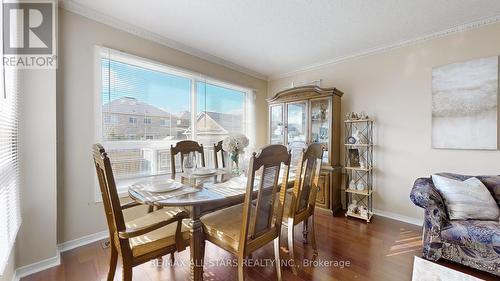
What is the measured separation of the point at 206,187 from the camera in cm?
170

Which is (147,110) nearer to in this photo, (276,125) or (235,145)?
(235,145)

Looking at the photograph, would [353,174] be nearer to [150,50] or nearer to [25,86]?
[150,50]

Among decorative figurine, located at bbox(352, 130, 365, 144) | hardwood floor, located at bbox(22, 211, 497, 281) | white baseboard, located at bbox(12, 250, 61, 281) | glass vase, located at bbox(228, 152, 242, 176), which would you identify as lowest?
hardwood floor, located at bbox(22, 211, 497, 281)

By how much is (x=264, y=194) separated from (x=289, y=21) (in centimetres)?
195

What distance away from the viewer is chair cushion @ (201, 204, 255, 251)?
4.75ft

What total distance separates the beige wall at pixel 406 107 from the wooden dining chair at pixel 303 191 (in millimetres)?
1616

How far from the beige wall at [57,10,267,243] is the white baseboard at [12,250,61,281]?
0.27 metres

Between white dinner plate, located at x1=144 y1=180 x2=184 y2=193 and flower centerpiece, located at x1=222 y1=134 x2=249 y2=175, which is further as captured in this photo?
flower centerpiece, located at x1=222 y1=134 x2=249 y2=175

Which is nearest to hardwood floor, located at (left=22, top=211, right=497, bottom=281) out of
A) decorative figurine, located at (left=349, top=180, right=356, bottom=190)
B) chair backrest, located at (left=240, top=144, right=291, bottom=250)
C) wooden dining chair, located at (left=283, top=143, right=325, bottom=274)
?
wooden dining chair, located at (left=283, top=143, right=325, bottom=274)

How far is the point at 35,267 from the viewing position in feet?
5.75

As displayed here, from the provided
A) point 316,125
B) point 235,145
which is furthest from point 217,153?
point 316,125

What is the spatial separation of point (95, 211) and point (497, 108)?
14.5ft

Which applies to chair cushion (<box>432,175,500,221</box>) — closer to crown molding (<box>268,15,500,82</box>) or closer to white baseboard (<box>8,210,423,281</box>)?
white baseboard (<box>8,210,423,281</box>)

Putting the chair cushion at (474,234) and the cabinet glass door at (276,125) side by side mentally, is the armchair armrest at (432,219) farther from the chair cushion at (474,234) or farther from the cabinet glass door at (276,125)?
the cabinet glass door at (276,125)
